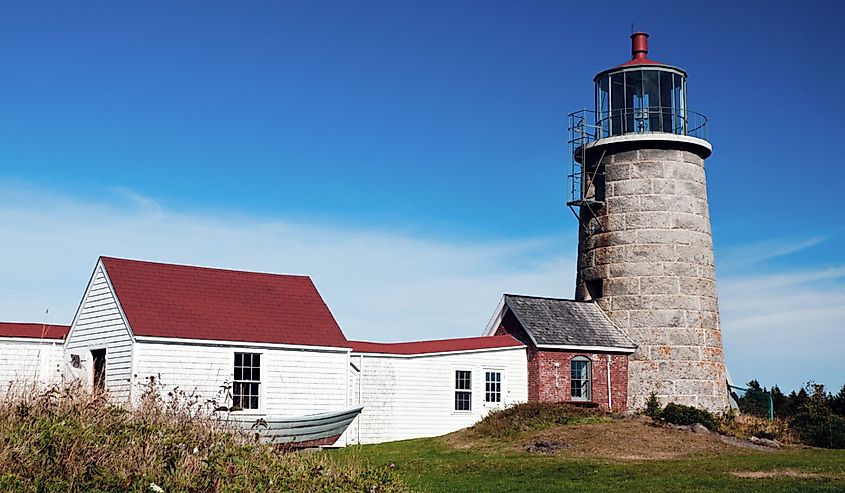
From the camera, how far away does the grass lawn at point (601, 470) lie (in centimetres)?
1606

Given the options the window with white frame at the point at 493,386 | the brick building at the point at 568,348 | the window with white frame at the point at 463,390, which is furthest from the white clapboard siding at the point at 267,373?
the brick building at the point at 568,348

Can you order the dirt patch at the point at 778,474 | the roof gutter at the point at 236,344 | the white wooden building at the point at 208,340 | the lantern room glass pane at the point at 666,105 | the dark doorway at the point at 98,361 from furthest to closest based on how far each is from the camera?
1. the lantern room glass pane at the point at 666,105
2. the dark doorway at the point at 98,361
3. the white wooden building at the point at 208,340
4. the roof gutter at the point at 236,344
5. the dirt patch at the point at 778,474

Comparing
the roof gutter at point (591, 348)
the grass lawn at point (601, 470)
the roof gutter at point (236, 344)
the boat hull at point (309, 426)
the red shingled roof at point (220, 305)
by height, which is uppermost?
the red shingled roof at point (220, 305)

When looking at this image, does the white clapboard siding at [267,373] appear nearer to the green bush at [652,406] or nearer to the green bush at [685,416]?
the green bush at [685,416]

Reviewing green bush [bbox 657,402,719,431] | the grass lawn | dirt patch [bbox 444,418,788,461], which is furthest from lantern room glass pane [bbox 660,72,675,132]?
the grass lawn

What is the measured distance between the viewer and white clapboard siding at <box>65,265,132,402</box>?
2208cm

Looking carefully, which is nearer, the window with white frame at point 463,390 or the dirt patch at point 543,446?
the dirt patch at point 543,446

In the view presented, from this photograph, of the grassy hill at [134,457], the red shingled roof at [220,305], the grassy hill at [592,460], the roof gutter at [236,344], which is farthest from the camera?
the red shingled roof at [220,305]

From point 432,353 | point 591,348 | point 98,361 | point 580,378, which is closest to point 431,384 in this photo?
point 432,353

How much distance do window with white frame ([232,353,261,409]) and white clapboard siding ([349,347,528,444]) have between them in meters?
3.46

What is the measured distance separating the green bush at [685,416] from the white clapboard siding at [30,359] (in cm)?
1647

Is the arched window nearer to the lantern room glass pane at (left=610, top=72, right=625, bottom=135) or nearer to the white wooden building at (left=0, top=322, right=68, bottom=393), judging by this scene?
the lantern room glass pane at (left=610, top=72, right=625, bottom=135)

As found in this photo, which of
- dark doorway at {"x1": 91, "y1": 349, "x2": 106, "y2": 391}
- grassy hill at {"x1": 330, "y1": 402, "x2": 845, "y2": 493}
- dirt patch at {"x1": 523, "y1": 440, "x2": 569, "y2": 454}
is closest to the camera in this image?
grassy hill at {"x1": 330, "y1": 402, "x2": 845, "y2": 493}

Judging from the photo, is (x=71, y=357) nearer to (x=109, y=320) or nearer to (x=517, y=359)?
(x=109, y=320)
